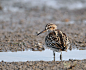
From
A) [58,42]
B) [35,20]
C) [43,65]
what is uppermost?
[35,20]

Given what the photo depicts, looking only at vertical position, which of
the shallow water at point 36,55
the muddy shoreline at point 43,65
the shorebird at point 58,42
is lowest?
the muddy shoreline at point 43,65

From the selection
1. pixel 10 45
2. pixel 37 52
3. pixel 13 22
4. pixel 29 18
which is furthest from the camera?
pixel 29 18

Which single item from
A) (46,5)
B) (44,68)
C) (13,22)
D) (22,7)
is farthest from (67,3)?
(44,68)

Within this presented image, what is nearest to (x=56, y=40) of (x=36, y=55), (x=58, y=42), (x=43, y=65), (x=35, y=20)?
(x=58, y=42)

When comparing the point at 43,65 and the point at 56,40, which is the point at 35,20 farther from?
the point at 43,65

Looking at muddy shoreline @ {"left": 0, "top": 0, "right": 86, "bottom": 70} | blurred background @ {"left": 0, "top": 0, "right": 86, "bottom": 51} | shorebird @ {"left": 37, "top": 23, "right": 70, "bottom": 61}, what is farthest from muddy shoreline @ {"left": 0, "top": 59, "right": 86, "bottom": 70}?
blurred background @ {"left": 0, "top": 0, "right": 86, "bottom": 51}

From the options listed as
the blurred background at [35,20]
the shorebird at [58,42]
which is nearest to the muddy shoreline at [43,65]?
the shorebird at [58,42]

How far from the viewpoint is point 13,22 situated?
16906mm

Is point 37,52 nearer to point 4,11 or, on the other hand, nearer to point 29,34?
point 29,34

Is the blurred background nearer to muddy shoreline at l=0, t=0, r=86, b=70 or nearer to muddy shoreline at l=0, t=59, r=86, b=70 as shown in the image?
muddy shoreline at l=0, t=0, r=86, b=70

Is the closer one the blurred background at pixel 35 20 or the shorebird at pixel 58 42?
the shorebird at pixel 58 42

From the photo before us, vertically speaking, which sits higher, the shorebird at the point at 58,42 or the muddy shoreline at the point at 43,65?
the shorebird at the point at 58,42

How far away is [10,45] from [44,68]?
3.87 metres

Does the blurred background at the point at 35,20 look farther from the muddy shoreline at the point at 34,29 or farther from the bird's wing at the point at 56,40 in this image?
the bird's wing at the point at 56,40
